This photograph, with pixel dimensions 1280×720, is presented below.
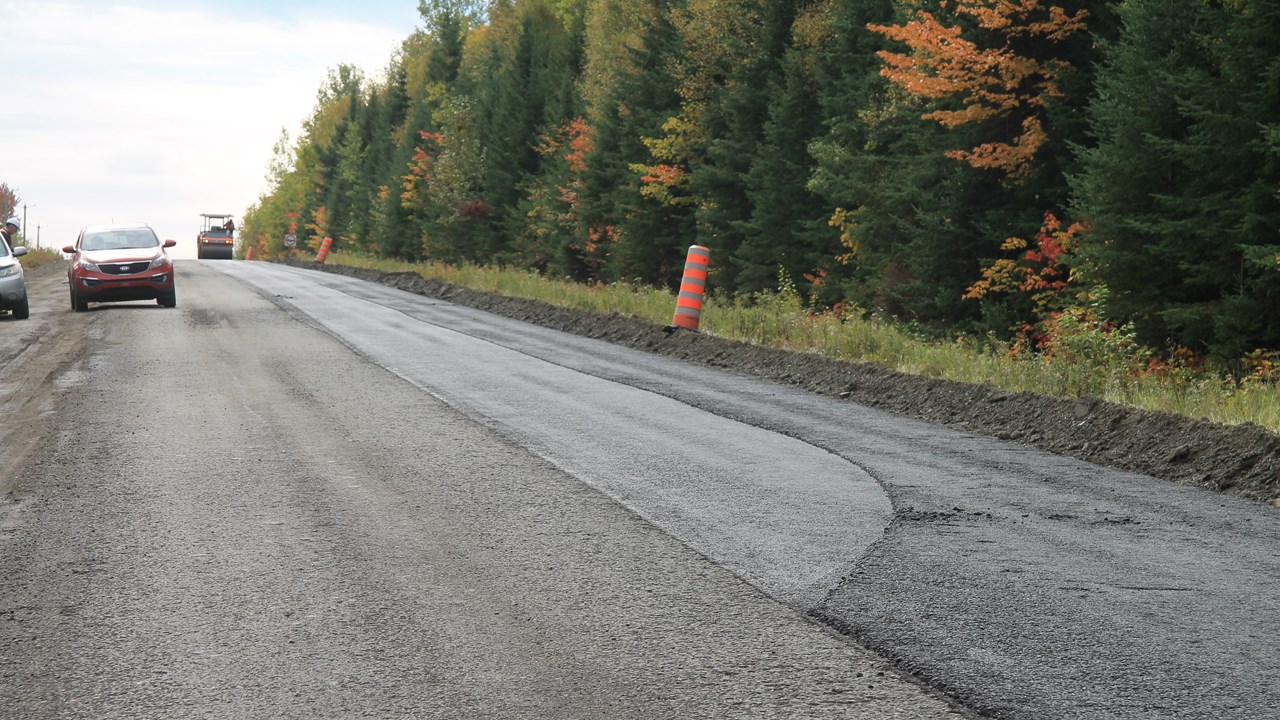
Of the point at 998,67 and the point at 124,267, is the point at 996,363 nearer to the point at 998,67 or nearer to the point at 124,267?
the point at 998,67

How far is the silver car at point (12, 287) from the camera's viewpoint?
21125 millimetres

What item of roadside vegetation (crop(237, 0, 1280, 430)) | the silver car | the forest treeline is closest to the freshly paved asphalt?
roadside vegetation (crop(237, 0, 1280, 430))

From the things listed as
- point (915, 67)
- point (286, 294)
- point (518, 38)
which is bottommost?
point (286, 294)

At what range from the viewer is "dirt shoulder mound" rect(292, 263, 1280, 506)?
8.58m

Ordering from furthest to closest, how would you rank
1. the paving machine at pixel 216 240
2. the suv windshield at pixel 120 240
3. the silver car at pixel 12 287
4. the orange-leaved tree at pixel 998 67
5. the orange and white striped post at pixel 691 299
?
the paving machine at pixel 216 240
the suv windshield at pixel 120 240
the orange-leaved tree at pixel 998 67
the silver car at pixel 12 287
the orange and white striped post at pixel 691 299

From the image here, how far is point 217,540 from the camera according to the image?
629 centimetres

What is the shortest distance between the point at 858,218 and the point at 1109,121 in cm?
1047

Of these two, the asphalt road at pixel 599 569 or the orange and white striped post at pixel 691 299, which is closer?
the asphalt road at pixel 599 569

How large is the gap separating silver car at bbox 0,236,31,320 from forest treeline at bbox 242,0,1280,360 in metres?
15.9

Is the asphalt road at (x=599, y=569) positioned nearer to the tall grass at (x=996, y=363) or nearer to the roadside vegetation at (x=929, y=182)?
the tall grass at (x=996, y=363)

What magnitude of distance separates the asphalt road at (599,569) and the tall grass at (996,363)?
202 cm

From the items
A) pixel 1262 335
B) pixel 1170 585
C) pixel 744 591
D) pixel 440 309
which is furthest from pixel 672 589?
pixel 440 309

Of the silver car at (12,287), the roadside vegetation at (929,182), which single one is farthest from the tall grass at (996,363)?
the silver car at (12,287)

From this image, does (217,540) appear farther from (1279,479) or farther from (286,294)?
(286,294)
